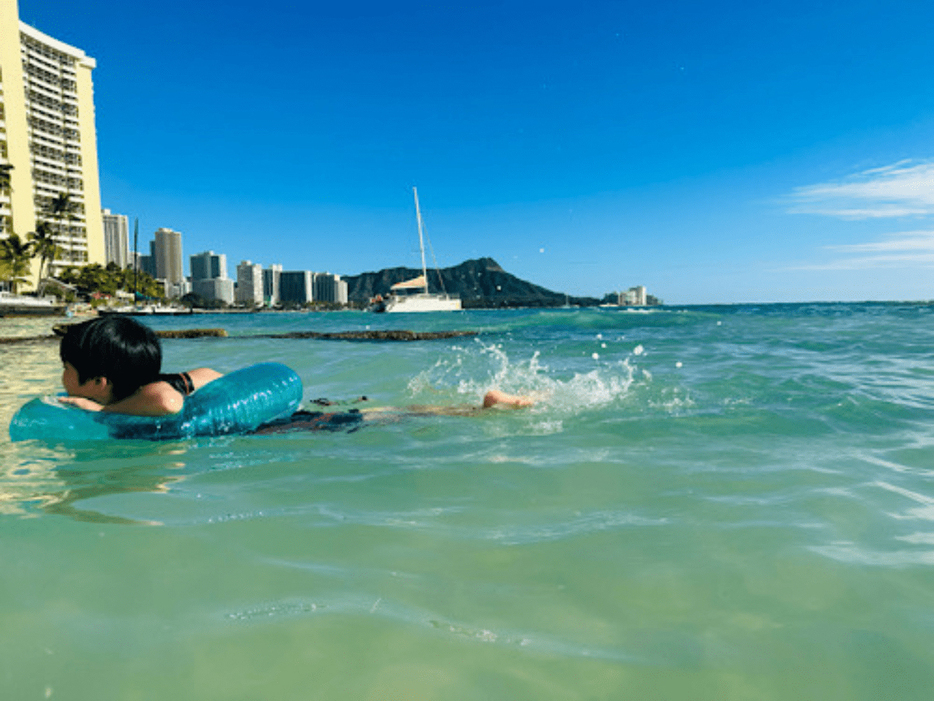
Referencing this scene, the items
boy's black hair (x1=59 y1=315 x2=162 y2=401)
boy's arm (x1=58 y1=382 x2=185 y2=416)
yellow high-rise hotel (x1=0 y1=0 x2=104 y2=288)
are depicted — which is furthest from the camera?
yellow high-rise hotel (x1=0 y1=0 x2=104 y2=288)

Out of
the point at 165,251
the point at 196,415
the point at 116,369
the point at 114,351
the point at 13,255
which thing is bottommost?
the point at 196,415

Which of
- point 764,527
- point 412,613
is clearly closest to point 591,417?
point 764,527

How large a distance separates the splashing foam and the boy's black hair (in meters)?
3.64

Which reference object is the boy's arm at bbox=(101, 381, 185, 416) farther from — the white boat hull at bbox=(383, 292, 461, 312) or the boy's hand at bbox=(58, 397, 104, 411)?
the white boat hull at bbox=(383, 292, 461, 312)

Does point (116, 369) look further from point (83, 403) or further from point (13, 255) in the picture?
point (13, 255)

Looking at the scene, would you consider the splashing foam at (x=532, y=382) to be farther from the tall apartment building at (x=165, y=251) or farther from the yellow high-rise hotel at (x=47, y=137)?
the tall apartment building at (x=165, y=251)

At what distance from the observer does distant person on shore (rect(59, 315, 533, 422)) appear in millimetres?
4133

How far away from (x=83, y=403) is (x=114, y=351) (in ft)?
1.94

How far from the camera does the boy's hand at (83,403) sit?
438 cm

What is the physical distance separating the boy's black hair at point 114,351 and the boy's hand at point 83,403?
17cm

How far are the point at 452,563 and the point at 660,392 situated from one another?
5566mm

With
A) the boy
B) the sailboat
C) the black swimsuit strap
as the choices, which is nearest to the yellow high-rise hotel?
the sailboat

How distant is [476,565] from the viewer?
7.88 feet

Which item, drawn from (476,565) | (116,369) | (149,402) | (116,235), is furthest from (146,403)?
(116,235)
